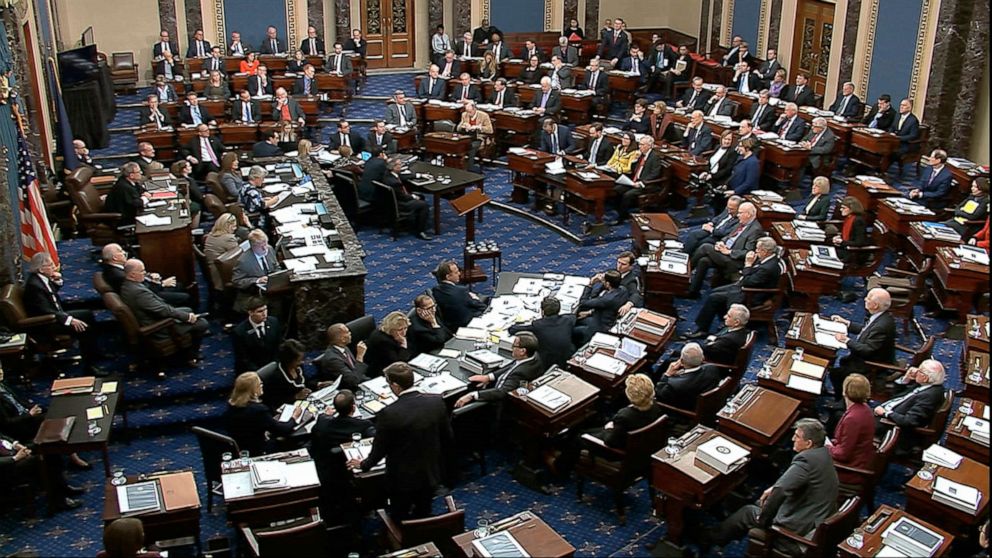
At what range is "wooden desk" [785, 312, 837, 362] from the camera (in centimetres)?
883

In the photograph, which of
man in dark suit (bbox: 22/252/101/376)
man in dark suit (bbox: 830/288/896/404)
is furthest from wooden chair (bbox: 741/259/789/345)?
man in dark suit (bbox: 22/252/101/376)

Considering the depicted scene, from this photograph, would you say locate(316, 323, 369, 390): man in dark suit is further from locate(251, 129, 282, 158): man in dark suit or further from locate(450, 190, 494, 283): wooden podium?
locate(251, 129, 282, 158): man in dark suit

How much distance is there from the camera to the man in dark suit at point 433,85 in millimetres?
17578

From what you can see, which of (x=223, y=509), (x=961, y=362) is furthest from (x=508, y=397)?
(x=961, y=362)

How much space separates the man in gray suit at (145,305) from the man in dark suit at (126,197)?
275cm

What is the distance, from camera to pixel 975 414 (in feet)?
25.2

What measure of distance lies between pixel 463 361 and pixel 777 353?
2.76 meters

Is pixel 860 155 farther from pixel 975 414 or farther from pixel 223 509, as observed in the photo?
pixel 223 509

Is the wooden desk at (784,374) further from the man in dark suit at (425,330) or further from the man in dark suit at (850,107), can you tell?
the man in dark suit at (850,107)

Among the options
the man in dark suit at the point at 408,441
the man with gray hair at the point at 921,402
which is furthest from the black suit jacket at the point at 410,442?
the man with gray hair at the point at 921,402

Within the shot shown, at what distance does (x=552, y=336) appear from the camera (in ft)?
28.6

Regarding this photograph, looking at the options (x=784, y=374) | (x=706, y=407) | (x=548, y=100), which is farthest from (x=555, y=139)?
Answer: (x=706, y=407)

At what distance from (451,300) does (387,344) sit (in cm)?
140

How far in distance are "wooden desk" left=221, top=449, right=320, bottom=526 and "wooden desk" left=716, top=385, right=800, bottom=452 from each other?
3.15 m
